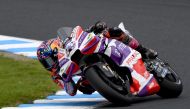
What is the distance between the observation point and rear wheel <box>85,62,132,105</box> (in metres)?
10.9

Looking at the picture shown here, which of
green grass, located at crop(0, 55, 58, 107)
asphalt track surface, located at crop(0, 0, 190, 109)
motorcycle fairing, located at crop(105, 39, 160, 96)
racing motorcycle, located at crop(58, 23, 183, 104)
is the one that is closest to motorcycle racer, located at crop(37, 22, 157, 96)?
racing motorcycle, located at crop(58, 23, 183, 104)

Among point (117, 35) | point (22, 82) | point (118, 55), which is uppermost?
point (117, 35)

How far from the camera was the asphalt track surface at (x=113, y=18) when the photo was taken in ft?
57.3

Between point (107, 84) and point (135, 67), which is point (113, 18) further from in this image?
point (107, 84)

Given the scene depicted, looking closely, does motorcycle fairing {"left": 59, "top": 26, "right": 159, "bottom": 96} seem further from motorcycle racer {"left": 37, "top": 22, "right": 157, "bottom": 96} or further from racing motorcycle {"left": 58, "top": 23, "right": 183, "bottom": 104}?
motorcycle racer {"left": 37, "top": 22, "right": 157, "bottom": 96}

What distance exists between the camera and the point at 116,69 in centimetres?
1158

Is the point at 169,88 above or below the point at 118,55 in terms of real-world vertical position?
below

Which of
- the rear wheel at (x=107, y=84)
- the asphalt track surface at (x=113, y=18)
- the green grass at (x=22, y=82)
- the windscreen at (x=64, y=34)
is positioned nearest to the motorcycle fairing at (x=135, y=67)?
the rear wheel at (x=107, y=84)

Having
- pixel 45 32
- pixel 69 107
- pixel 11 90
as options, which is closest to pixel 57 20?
pixel 45 32

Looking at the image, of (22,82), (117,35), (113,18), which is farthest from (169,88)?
(113,18)

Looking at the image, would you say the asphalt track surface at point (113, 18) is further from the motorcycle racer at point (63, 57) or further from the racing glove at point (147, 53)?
the motorcycle racer at point (63, 57)

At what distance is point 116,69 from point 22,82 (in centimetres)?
229

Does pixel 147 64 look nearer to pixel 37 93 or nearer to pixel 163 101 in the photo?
pixel 163 101

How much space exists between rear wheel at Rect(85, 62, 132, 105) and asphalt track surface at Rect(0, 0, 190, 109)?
4.52 m
